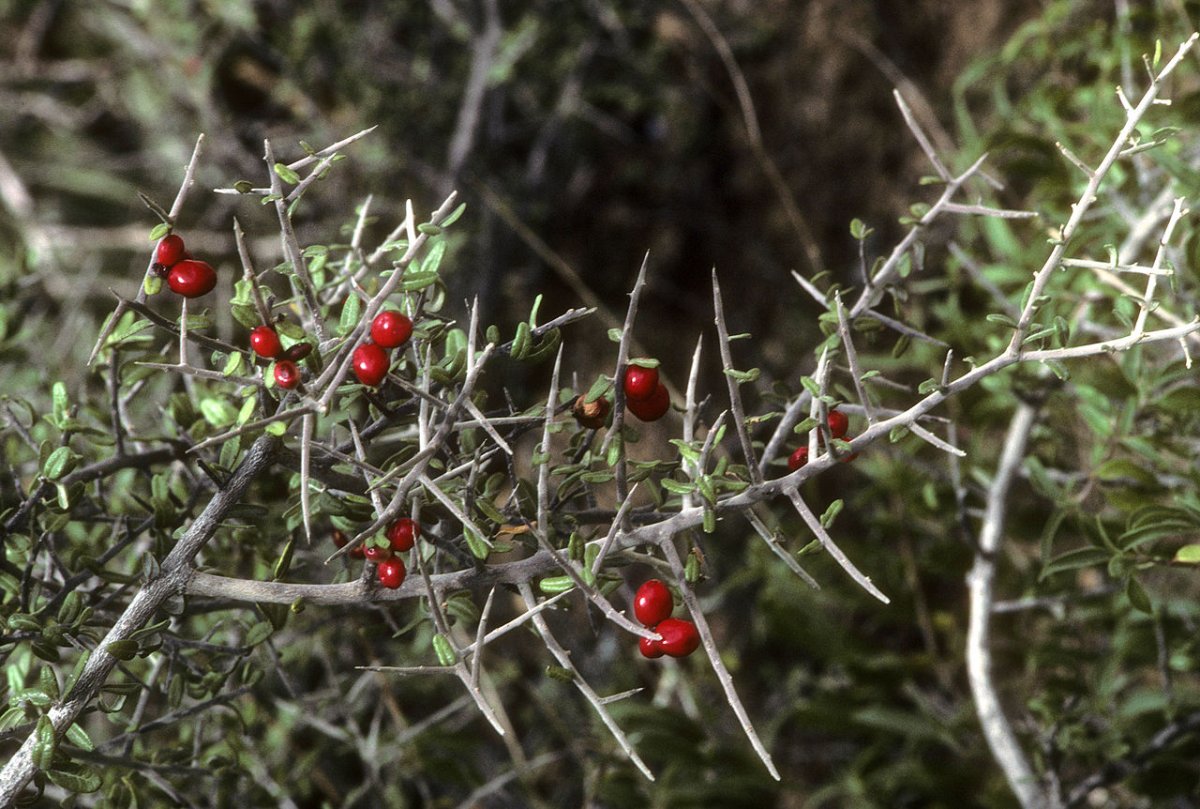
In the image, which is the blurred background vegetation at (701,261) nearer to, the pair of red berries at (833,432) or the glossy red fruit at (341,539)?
the glossy red fruit at (341,539)

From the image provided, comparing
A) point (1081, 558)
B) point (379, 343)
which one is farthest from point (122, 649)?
point (1081, 558)

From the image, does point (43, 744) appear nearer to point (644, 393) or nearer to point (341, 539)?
point (341, 539)

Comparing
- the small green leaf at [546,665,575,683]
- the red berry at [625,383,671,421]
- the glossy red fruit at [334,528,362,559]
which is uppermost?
the red berry at [625,383,671,421]

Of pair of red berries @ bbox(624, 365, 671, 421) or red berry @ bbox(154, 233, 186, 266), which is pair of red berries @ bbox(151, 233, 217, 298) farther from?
pair of red berries @ bbox(624, 365, 671, 421)

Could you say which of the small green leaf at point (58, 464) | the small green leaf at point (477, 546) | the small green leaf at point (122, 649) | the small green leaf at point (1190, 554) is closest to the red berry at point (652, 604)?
the small green leaf at point (477, 546)

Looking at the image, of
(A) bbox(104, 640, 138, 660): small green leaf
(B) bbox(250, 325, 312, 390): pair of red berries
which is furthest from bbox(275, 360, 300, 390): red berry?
(A) bbox(104, 640, 138, 660): small green leaf
